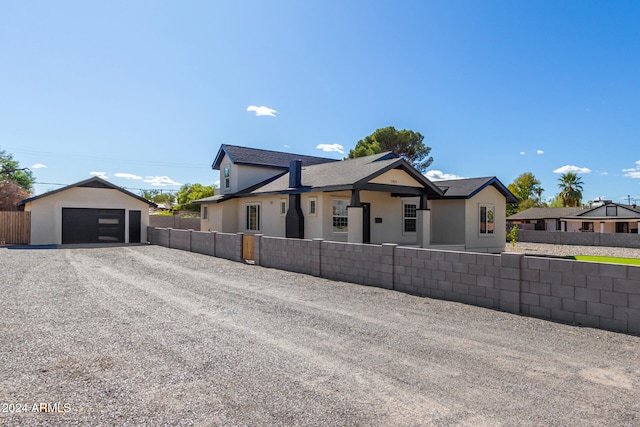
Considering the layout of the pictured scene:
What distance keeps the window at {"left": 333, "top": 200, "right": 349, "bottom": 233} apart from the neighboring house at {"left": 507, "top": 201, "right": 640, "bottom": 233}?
3595 cm

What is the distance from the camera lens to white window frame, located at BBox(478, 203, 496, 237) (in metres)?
21.5

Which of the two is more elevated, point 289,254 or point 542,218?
point 542,218

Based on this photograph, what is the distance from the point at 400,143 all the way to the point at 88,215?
31083 mm

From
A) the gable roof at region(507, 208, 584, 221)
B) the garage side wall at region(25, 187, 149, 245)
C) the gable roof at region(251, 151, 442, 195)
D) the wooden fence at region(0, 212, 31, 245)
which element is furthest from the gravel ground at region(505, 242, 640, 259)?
the wooden fence at region(0, 212, 31, 245)

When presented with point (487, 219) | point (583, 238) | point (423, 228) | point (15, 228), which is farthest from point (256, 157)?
point (583, 238)

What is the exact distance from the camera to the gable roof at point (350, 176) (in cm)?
1617

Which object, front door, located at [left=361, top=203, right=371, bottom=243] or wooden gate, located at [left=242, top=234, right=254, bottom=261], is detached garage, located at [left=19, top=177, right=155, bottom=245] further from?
front door, located at [left=361, top=203, right=371, bottom=243]

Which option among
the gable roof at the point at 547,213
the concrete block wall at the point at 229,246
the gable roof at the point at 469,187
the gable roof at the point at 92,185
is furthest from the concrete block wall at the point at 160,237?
the gable roof at the point at 547,213

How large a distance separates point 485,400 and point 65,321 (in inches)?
264

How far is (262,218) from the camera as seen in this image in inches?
862

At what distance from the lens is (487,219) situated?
21.9m

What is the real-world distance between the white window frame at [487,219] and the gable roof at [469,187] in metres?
1.14

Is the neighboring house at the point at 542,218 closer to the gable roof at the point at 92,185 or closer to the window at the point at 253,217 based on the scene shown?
the window at the point at 253,217

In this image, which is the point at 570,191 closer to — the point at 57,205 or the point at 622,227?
the point at 622,227
